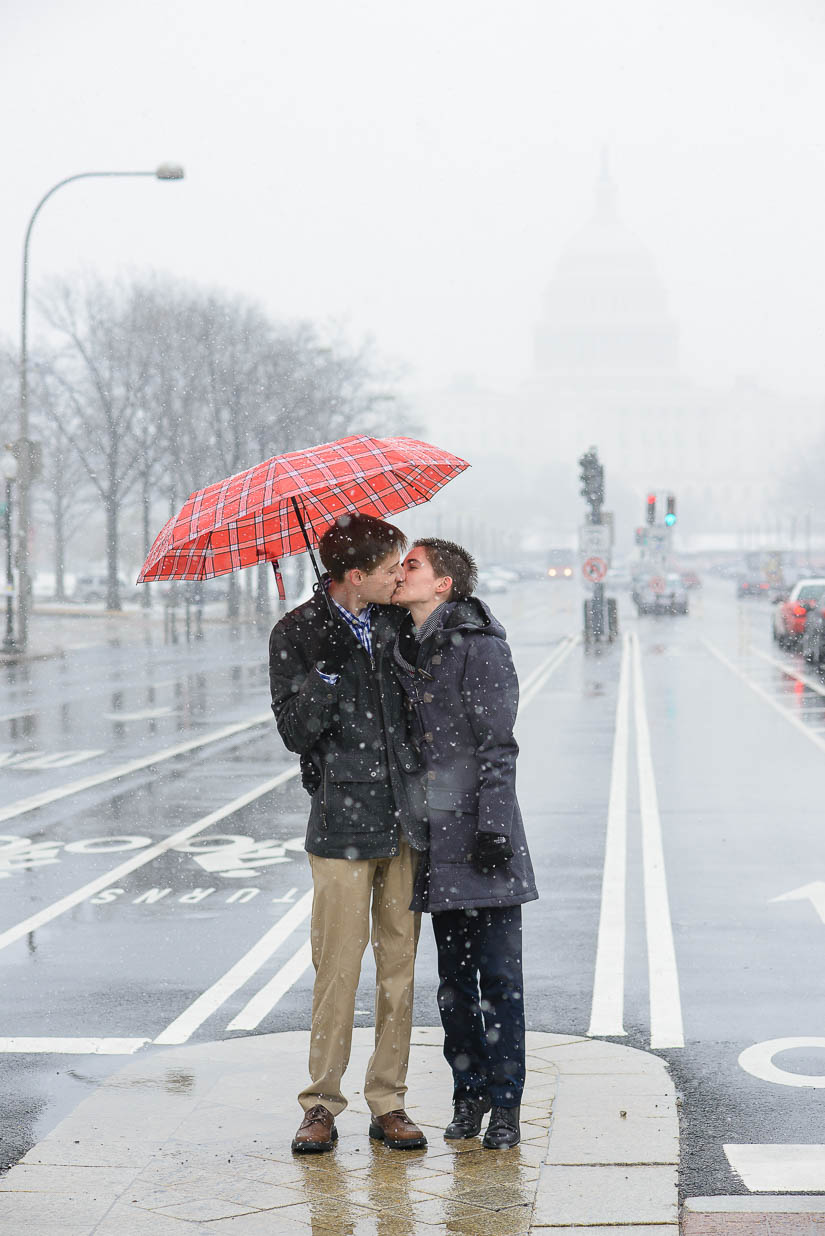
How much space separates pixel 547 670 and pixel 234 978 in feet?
77.1

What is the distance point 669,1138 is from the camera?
5.32 metres

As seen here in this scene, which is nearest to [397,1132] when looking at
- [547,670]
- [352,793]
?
[352,793]

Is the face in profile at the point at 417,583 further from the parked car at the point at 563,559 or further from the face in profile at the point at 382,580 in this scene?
the parked car at the point at 563,559

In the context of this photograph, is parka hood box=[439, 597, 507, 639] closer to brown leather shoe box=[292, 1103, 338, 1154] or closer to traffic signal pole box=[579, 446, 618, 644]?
brown leather shoe box=[292, 1103, 338, 1154]

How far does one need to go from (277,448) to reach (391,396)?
441 cm

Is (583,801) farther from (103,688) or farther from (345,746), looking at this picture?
(103,688)

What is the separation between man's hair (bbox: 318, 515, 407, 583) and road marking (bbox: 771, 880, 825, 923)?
185 inches

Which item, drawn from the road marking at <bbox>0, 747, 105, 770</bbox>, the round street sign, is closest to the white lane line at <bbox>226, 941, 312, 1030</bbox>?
the road marking at <bbox>0, 747, 105, 770</bbox>

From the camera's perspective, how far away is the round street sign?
41.5m

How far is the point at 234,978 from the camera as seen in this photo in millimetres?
7734

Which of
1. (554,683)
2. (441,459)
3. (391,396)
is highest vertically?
(391,396)

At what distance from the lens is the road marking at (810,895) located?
9.34 metres

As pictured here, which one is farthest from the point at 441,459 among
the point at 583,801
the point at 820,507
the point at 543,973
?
the point at 820,507

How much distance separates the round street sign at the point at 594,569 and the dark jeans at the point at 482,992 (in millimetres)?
35729
